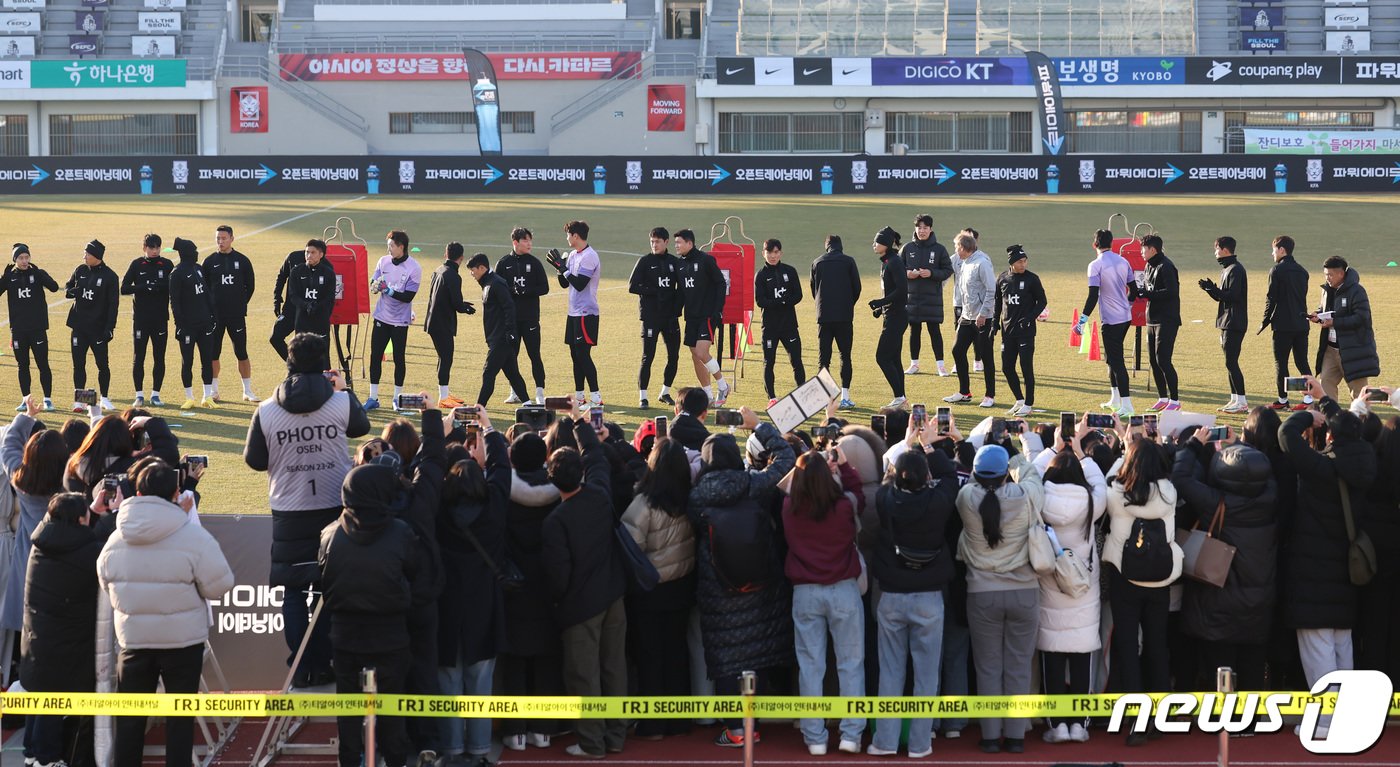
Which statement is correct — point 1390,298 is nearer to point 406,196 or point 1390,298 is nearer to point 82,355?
point 82,355

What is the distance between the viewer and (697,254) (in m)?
15.6

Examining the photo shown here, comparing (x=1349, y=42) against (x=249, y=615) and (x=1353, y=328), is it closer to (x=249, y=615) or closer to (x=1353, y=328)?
(x=1353, y=328)

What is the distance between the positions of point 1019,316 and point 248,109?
47.8m

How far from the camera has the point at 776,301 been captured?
51.4 ft

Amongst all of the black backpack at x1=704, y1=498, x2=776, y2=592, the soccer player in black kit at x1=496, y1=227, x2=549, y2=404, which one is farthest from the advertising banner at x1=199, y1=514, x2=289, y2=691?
the soccer player in black kit at x1=496, y1=227, x2=549, y2=404

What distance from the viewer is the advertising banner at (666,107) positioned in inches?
2223

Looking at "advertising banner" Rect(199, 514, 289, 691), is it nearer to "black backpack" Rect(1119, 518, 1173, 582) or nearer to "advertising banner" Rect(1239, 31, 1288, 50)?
"black backpack" Rect(1119, 518, 1173, 582)

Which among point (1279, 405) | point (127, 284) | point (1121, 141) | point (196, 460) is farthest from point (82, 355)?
point (1121, 141)

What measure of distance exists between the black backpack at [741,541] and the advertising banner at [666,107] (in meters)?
50.2

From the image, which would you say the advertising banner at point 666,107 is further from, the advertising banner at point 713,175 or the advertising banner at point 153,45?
the advertising banner at point 153,45

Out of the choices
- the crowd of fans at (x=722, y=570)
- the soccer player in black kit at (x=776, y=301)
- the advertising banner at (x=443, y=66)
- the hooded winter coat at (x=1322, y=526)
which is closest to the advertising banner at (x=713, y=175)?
the advertising banner at (x=443, y=66)

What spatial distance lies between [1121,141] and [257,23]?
3572cm

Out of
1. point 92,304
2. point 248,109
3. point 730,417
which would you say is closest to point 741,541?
point 730,417

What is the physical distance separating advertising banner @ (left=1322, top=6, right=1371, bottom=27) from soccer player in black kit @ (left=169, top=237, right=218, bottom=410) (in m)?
52.1
